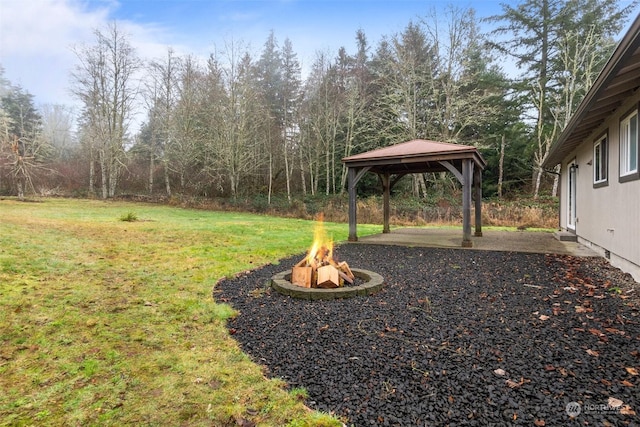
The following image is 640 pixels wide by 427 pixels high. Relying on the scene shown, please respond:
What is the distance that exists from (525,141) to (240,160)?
1592 centimetres

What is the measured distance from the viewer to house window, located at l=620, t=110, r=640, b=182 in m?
4.38

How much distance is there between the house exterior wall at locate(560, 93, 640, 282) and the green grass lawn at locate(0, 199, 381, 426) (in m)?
4.99

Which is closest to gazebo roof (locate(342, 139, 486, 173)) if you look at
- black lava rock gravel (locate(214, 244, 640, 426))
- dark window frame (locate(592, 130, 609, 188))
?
dark window frame (locate(592, 130, 609, 188))

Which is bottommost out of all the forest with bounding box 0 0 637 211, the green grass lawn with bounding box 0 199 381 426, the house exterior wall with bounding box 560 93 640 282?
the green grass lawn with bounding box 0 199 381 426

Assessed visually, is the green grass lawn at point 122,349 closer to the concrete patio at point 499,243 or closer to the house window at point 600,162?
the concrete patio at point 499,243

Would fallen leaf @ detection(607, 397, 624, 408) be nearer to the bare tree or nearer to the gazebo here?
the gazebo

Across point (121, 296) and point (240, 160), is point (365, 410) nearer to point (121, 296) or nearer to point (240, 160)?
point (121, 296)

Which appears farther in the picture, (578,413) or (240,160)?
(240,160)

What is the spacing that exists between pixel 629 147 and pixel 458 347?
4320 millimetres

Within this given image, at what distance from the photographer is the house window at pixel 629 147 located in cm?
438

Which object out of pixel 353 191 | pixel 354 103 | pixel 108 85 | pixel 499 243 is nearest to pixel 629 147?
pixel 499 243

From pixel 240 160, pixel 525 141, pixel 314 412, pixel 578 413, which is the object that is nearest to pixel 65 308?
pixel 314 412

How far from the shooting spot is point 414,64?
59.0 ft

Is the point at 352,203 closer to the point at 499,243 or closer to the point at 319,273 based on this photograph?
the point at 499,243
